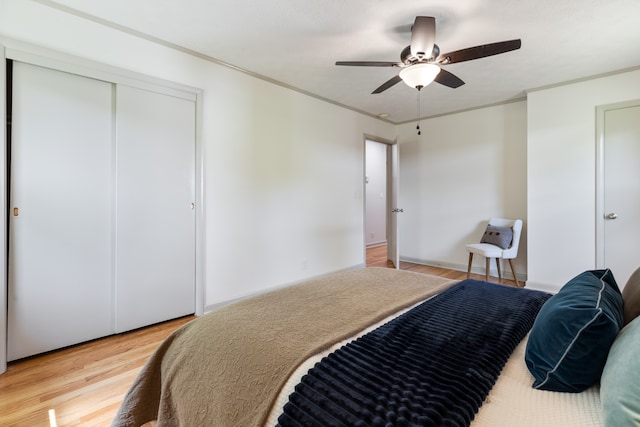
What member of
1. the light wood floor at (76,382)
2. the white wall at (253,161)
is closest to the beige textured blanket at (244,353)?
the light wood floor at (76,382)

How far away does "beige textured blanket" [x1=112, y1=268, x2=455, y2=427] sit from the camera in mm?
936

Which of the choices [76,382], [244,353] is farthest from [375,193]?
[244,353]

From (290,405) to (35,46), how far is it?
8.88ft

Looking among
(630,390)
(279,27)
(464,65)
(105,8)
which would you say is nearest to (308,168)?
(279,27)

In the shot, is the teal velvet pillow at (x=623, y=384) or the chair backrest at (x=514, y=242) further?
the chair backrest at (x=514, y=242)

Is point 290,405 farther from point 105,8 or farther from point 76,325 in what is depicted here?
point 105,8

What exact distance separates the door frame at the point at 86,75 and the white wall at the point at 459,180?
3.46m

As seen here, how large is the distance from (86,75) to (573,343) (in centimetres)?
308

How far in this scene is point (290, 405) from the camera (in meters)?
0.80

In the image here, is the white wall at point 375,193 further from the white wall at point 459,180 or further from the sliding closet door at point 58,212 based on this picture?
the sliding closet door at point 58,212

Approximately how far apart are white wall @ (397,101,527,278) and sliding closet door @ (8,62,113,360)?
4165 millimetres

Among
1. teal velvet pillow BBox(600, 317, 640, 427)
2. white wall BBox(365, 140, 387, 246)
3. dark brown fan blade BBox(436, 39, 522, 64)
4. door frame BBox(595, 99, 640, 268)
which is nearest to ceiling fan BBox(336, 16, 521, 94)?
dark brown fan blade BBox(436, 39, 522, 64)

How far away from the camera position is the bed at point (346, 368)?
75cm

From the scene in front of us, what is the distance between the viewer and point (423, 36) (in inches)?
77.3
